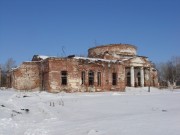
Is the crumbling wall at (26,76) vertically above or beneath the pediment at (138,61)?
beneath

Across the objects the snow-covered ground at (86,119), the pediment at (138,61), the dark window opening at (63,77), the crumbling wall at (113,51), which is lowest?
the snow-covered ground at (86,119)

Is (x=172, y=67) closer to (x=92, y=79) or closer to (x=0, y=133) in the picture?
(x=92, y=79)

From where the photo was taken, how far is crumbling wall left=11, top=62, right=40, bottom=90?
30.9 metres

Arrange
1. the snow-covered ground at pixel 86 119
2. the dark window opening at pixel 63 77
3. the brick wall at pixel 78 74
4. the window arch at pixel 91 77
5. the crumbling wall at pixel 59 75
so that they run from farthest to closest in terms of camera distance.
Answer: the window arch at pixel 91 77 → the dark window opening at pixel 63 77 → the brick wall at pixel 78 74 → the crumbling wall at pixel 59 75 → the snow-covered ground at pixel 86 119

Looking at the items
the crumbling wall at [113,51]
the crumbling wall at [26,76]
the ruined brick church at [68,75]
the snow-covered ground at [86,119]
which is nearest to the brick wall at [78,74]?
the ruined brick church at [68,75]

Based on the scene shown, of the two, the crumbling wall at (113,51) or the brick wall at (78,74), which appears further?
the crumbling wall at (113,51)

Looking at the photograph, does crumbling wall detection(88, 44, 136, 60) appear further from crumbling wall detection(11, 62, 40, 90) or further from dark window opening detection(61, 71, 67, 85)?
crumbling wall detection(11, 62, 40, 90)

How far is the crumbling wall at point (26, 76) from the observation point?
3094 centimetres

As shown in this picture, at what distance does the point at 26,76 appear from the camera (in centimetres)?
3123

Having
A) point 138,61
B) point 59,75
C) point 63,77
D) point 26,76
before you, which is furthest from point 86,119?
point 138,61

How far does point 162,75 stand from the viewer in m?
82.1

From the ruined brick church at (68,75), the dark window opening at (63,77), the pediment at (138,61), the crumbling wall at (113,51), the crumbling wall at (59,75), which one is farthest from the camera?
the crumbling wall at (113,51)

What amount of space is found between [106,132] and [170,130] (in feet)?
6.90

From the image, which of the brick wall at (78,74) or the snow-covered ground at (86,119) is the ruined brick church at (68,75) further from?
the snow-covered ground at (86,119)
